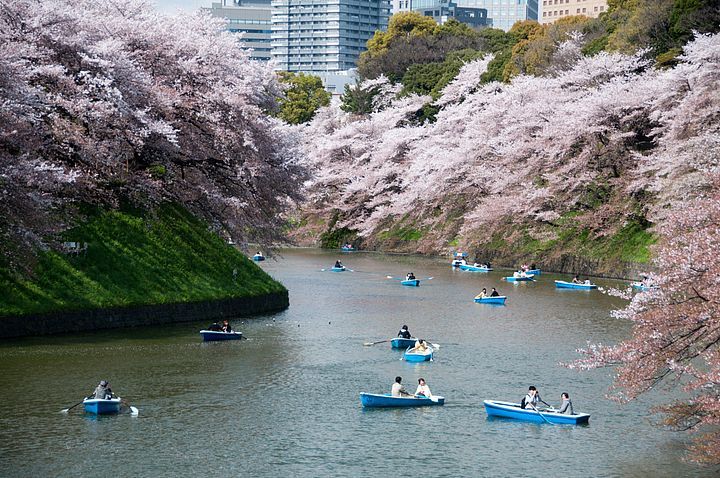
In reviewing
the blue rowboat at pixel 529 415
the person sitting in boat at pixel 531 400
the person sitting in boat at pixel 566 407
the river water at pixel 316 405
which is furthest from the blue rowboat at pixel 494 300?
the person sitting in boat at pixel 566 407

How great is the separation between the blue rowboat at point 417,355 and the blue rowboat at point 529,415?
27.2 feet

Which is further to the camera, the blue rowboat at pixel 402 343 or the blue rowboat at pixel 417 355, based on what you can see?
the blue rowboat at pixel 402 343

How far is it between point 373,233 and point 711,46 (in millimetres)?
40367

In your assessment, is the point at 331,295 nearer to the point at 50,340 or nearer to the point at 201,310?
the point at 201,310

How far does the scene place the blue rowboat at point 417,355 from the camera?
37.8 m

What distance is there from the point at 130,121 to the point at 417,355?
1599 cm

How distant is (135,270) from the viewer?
144 ft

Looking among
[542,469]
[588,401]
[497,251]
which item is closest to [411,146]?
[497,251]

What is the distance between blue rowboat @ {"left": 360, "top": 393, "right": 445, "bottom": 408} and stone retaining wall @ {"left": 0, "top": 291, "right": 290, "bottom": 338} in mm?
13663

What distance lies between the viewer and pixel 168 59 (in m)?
50.4

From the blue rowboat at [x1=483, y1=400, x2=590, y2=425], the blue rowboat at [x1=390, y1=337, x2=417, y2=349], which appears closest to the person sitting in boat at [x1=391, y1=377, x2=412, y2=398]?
the blue rowboat at [x1=483, y1=400, x2=590, y2=425]

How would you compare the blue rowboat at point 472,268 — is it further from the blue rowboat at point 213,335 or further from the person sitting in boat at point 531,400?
the person sitting in boat at point 531,400

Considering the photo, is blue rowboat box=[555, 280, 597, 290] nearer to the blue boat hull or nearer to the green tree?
the blue boat hull

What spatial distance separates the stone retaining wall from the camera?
37.6 meters
